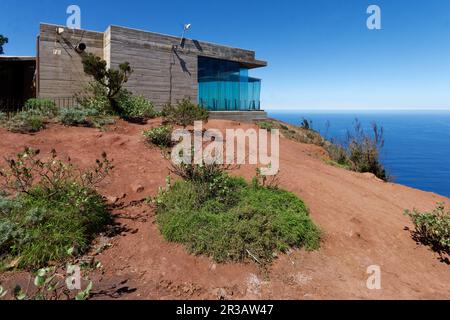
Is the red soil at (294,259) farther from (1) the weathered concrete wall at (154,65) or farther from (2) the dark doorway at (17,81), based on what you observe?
(2) the dark doorway at (17,81)

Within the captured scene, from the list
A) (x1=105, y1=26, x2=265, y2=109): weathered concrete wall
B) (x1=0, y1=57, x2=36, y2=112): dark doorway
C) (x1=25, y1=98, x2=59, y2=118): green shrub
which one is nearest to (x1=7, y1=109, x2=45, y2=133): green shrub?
(x1=25, y1=98, x2=59, y2=118): green shrub

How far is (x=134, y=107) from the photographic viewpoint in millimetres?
11812

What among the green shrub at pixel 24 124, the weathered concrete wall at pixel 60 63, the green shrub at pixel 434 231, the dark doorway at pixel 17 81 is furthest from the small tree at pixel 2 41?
the green shrub at pixel 434 231

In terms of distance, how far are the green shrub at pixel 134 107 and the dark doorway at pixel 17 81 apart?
5334 mm

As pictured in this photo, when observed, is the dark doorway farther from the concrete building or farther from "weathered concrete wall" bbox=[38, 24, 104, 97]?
the concrete building

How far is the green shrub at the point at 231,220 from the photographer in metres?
3.43

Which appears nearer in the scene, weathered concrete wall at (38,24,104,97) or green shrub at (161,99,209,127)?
green shrub at (161,99,209,127)

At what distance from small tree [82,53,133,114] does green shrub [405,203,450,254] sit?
1021 centimetres

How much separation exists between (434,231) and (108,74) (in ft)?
34.9

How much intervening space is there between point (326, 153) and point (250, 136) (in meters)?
3.87

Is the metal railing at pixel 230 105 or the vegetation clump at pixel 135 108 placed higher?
the metal railing at pixel 230 105

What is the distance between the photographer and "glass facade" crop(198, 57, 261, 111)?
1625 cm

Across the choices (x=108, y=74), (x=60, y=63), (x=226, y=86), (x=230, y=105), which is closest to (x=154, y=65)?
(x=108, y=74)

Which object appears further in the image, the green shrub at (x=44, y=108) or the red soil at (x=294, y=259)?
the green shrub at (x=44, y=108)
